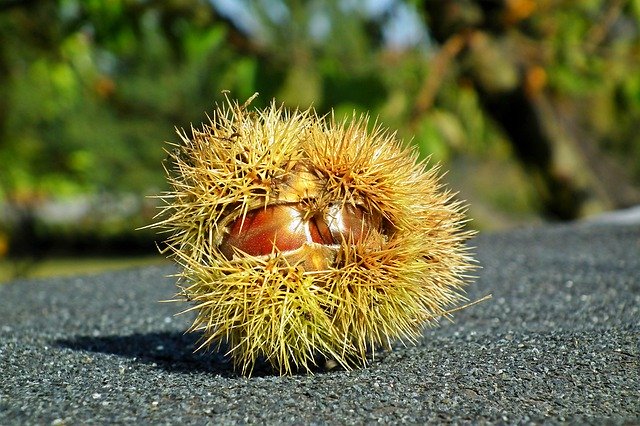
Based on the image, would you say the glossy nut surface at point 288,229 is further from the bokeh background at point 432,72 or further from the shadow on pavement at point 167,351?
the bokeh background at point 432,72

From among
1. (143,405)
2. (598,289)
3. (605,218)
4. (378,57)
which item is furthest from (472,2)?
(143,405)

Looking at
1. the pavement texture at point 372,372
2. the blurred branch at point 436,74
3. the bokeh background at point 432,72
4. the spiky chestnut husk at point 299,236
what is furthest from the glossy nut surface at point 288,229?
the blurred branch at point 436,74

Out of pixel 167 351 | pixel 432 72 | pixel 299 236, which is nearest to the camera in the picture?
pixel 299 236

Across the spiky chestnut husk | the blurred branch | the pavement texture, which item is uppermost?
the blurred branch

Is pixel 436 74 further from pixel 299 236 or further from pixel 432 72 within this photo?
pixel 299 236

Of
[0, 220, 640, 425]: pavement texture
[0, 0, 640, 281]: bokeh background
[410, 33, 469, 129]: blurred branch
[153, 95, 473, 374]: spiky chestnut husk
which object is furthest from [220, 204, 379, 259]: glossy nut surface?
[410, 33, 469, 129]: blurred branch

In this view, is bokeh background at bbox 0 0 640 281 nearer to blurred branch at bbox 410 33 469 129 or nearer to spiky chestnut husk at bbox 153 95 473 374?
blurred branch at bbox 410 33 469 129

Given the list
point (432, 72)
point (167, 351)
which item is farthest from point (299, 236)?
point (432, 72)
